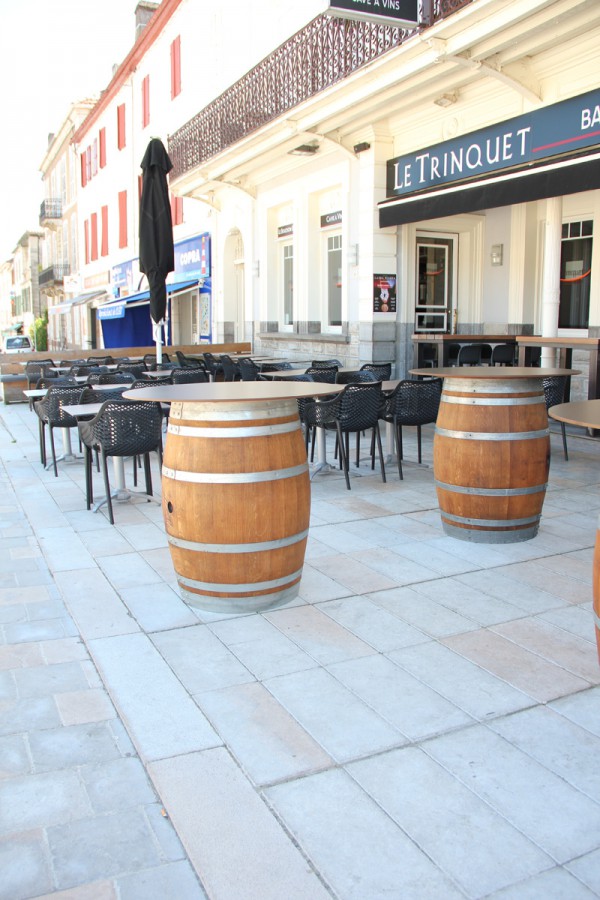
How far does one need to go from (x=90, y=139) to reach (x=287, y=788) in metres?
32.1

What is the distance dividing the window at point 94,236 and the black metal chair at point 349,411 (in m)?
26.0

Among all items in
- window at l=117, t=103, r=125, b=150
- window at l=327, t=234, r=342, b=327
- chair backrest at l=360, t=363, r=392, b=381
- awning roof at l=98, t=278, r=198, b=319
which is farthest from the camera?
window at l=117, t=103, r=125, b=150

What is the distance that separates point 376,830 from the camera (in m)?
2.41

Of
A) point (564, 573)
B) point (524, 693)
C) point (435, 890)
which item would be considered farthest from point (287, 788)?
point (564, 573)

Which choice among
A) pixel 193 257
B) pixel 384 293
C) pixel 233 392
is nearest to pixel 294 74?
pixel 384 293

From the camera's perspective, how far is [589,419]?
9.27 ft

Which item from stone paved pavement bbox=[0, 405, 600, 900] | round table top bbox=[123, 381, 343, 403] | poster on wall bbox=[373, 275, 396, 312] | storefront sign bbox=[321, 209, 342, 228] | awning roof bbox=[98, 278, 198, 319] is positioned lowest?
stone paved pavement bbox=[0, 405, 600, 900]

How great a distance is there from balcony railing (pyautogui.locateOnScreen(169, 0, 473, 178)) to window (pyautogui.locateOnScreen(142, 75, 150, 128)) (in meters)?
6.84

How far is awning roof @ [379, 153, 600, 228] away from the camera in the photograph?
8.29 metres

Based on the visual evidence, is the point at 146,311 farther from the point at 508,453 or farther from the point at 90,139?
the point at 508,453

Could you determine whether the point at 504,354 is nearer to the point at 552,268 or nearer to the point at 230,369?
the point at 552,268

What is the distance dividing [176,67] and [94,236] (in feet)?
40.9

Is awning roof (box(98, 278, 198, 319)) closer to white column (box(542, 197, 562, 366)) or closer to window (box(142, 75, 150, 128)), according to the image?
window (box(142, 75, 150, 128))

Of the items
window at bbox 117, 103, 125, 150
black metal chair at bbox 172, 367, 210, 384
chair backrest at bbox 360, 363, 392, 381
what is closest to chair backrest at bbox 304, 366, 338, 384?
chair backrest at bbox 360, 363, 392, 381
